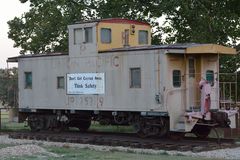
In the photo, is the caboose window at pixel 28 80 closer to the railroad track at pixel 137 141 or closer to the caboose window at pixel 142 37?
the railroad track at pixel 137 141

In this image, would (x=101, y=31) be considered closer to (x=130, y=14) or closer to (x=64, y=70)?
(x=64, y=70)

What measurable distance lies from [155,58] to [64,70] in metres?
4.90

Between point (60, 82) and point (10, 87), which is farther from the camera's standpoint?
point (10, 87)

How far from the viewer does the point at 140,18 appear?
28578 mm

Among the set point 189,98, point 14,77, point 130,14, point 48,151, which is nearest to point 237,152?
point 189,98

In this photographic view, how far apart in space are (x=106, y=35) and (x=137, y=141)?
4.86 metres

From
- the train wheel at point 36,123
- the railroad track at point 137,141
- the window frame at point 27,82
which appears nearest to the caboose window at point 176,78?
the railroad track at point 137,141

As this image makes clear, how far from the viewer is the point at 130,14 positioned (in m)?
28.3

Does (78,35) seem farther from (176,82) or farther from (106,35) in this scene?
(176,82)

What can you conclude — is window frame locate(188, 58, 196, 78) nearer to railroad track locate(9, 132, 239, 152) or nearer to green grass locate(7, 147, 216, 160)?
railroad track locate(9, 132, 239, 152)

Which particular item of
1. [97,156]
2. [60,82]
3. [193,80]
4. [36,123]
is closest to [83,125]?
[36,123]

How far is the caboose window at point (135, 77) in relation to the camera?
807 inches

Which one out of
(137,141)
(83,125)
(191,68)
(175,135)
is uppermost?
(191,68)

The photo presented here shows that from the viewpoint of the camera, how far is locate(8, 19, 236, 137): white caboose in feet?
64.6
